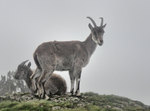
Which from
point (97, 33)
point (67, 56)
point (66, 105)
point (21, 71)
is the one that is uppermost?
point (97, 33)

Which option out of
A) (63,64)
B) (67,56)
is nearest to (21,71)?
(63,64)

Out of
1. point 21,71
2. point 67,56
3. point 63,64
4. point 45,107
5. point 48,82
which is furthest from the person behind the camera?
point 21,71

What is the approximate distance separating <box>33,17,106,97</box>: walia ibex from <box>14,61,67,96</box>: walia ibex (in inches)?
86.5

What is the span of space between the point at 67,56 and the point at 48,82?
143 inches

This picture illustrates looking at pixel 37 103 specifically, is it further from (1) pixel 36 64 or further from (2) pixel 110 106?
(2) pixel 110 106

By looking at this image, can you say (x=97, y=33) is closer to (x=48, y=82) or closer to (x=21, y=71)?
(x=48, y=82)

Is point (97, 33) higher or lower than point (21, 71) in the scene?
higher

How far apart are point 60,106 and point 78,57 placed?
201 inches

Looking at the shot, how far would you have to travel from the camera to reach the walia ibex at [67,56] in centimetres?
2445

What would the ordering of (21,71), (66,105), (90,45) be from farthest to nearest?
(21,71)
(90,45)
(66,105)

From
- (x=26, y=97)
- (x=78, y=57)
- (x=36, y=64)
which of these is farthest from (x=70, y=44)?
(x=26, y=97)

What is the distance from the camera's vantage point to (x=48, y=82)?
2741 centimetres

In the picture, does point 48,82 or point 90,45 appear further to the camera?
point 48,82

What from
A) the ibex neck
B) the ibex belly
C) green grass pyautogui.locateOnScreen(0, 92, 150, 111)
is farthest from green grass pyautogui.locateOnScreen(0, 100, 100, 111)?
the ibex neck
